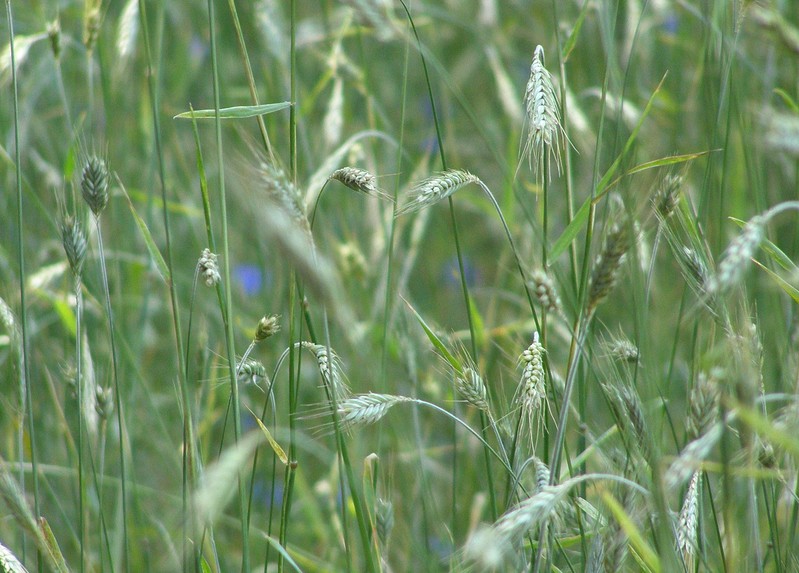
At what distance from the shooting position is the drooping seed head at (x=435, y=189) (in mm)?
655

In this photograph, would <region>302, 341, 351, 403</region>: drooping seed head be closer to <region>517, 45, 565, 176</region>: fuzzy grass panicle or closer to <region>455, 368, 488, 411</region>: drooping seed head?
A: <region>455, 368, 488, 411</region>: drooping seed head

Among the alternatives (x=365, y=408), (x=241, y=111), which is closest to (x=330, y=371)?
(x=365, y=408)

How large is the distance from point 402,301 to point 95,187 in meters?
0.35

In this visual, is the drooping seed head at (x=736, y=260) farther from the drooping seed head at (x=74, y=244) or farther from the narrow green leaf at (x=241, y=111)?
the drooping seed head at (x=74, y=244)

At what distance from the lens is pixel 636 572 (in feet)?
2.67

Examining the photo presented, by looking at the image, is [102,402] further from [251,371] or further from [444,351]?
[444,351]

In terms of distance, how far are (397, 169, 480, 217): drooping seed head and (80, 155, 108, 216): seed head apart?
26 cm

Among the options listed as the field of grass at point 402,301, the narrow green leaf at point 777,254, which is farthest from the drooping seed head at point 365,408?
the narrow green leaf at point 777,254

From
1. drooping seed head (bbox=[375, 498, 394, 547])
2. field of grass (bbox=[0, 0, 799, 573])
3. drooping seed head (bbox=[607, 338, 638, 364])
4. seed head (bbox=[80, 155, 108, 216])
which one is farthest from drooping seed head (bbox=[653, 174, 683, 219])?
seed head (bbox=[80, 155, 108, 216])

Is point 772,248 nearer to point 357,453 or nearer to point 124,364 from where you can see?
point 357,453

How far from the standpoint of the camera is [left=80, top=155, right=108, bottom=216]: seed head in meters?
0.71

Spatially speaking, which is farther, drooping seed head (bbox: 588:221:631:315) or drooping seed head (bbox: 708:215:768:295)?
drooping seed head (bbox: 588:221:631:315)

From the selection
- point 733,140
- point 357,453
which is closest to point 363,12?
point 357,453

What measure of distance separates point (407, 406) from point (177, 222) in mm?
917
